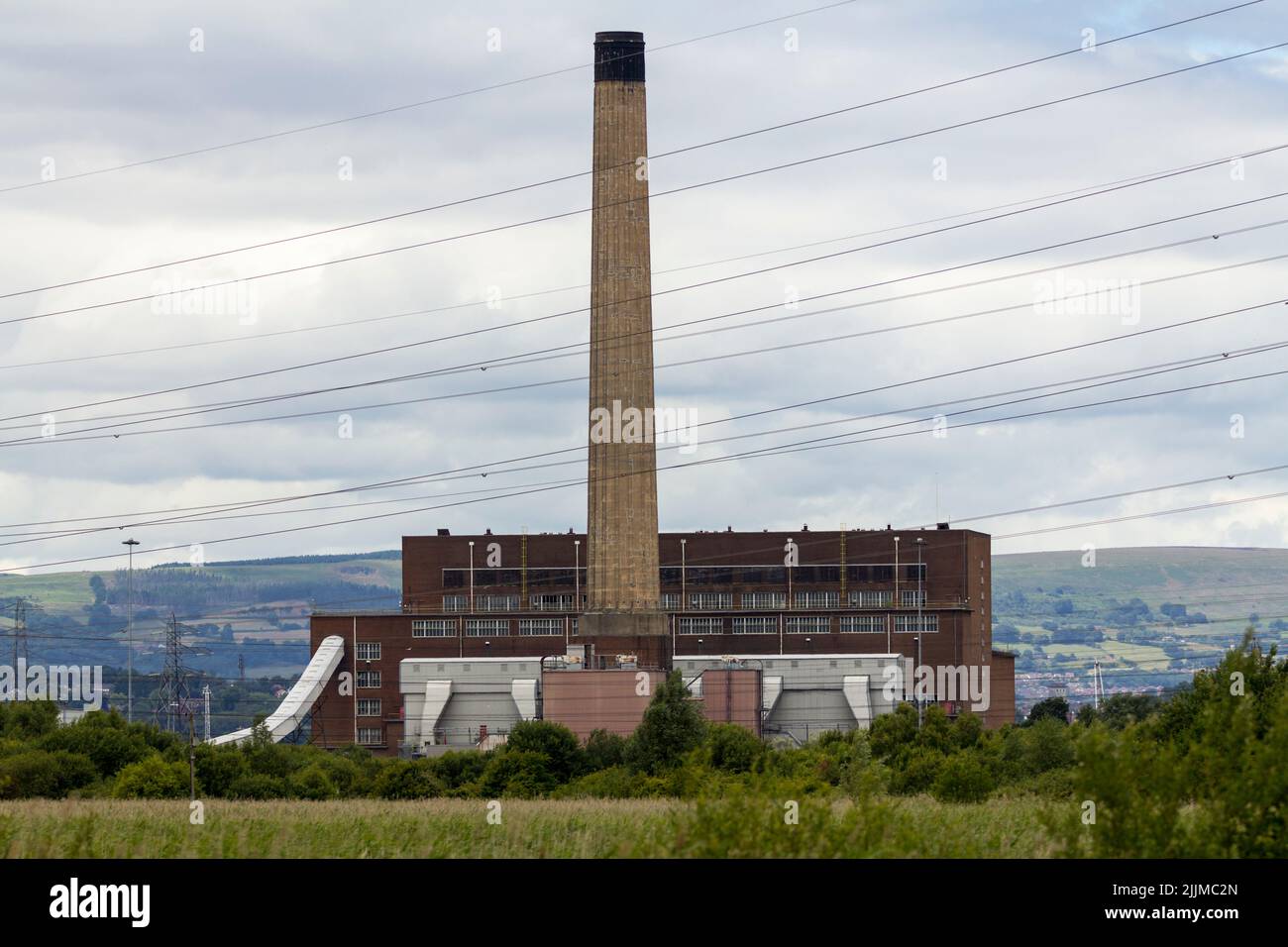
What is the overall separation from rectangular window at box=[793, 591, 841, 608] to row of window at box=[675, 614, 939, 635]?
1.64 m

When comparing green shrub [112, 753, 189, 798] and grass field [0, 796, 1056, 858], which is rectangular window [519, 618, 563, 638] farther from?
grass field [0, 796, 1056, 858]

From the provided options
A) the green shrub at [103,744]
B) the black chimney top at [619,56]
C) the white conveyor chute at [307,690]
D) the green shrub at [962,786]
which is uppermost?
the black chimney top at [619,56]

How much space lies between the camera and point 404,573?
133 meters

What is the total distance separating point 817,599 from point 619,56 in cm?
5207

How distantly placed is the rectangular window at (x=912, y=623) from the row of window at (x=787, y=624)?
0.78 feet

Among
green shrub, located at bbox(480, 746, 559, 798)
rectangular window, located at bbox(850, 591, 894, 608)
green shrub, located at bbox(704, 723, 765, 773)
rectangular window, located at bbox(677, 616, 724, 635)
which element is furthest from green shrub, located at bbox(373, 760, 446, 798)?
rectangular window, located at bbox(850, 591, 894, 608)

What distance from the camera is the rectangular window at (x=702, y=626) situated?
12644 cm

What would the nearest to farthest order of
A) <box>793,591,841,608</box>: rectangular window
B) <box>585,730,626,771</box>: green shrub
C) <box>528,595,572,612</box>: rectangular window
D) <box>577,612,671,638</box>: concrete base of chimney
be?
<box>585,730,626,771</box>: green shrub < <box>577,612,671,638</box>: concrete base of chimney < <box>793,591,841,608</box>: rectangular window < <box>528,595,572,612</box>: rectangular window

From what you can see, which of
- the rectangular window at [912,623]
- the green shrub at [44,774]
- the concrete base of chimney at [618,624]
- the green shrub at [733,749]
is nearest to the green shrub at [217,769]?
the green shrub at [44,774]

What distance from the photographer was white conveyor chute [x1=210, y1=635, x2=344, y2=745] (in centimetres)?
12194

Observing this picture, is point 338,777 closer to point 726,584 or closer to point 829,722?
point 829,722

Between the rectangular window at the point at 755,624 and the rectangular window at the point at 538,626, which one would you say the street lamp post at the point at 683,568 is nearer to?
the rectangular window at the point at 755,624

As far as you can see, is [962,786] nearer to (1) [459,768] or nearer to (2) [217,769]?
(2) [217,769]
